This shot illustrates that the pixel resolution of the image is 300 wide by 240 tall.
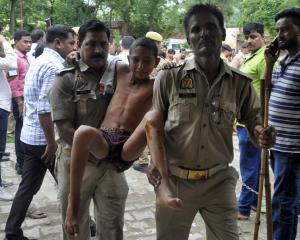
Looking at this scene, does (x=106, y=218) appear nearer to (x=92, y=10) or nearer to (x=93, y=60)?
(x=93, y=60)

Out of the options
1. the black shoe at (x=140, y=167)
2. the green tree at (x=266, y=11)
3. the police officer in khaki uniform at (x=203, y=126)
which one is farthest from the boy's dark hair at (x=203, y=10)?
the green tree at (x=266, y=11)

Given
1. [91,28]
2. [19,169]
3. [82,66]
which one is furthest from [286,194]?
[19,169]

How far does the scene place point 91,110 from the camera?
124 inches

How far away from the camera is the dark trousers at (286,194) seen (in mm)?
3596

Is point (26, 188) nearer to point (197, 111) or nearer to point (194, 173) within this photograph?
point (194, 173)

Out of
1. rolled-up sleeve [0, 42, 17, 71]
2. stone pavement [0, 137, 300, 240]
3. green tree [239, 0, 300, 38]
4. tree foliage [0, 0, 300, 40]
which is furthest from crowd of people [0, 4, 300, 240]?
green tree [239, 0, 300, 38]

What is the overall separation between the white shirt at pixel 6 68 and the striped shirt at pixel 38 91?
139 cm

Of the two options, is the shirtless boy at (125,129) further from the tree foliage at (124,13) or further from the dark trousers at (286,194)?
the tree foliage at (124,13)

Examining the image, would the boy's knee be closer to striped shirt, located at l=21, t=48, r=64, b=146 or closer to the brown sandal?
striped shirt, located at l=21, t=48, r=64, b=146

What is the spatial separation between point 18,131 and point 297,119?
443 centimetres

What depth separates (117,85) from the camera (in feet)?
10.4

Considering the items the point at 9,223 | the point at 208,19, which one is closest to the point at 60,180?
the point at 9,223

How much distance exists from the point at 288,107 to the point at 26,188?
2.58 metres

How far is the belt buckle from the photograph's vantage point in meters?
2.66
